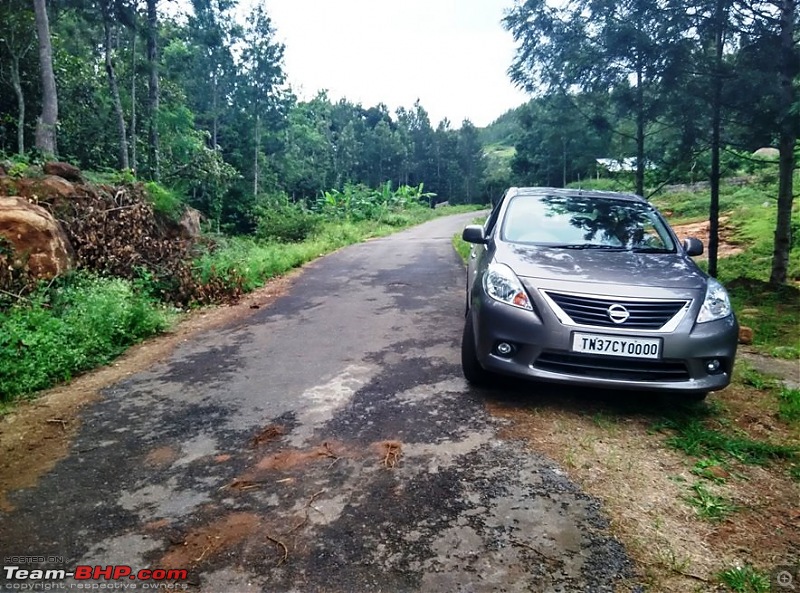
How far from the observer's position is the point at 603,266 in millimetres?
3938

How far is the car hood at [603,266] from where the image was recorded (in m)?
3.72

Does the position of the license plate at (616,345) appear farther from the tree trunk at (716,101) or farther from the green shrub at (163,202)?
the green shrub at (163,202)

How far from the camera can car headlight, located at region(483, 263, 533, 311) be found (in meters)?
3.68

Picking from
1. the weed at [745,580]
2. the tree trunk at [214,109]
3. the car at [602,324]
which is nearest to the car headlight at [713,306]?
the car at [602,324]

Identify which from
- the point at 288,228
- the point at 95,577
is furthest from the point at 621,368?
the point at 288,228

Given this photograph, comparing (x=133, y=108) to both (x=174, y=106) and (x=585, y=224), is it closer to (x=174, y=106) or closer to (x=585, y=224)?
(x=174, y=106)

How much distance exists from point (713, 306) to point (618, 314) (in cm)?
78

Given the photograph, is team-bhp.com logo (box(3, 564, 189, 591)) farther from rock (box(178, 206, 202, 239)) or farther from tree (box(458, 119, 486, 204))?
tree (box(458, 119, 486, 204))

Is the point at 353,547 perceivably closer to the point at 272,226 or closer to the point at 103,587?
the point at 103,587

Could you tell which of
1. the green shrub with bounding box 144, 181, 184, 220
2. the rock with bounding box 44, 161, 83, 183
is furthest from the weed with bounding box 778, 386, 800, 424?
the rock with bounding box 44, 161, 83, 183

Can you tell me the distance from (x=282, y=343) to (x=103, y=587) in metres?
3.78

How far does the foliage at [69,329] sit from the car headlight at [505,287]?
3893 millimetres

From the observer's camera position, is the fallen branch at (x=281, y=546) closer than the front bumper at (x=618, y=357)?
Yes

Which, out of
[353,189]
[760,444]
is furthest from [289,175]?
[760,444]
